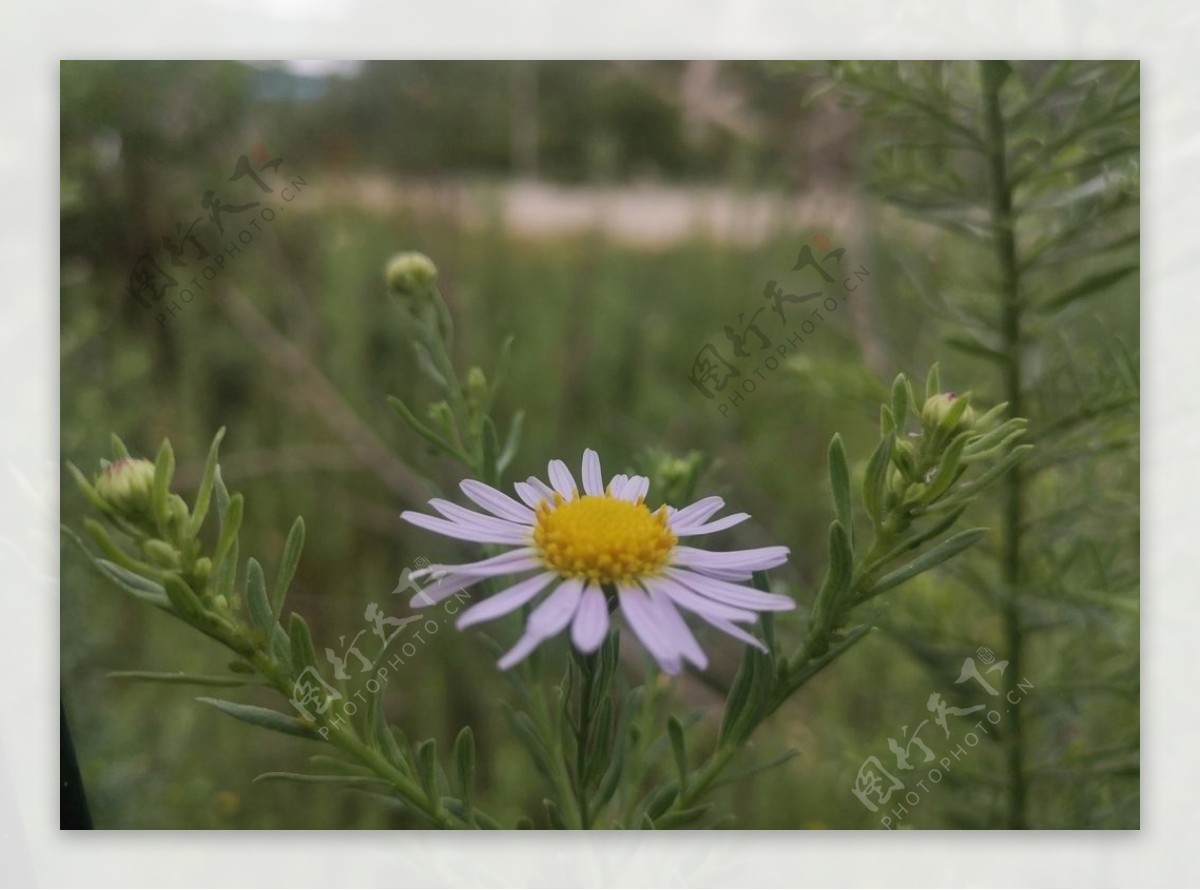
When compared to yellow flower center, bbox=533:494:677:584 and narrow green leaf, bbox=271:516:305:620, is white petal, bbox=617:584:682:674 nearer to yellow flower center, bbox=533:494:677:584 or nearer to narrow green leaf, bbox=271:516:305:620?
yellow flower center, bbox=533:494:677:584

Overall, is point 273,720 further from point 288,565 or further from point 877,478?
point 877,478

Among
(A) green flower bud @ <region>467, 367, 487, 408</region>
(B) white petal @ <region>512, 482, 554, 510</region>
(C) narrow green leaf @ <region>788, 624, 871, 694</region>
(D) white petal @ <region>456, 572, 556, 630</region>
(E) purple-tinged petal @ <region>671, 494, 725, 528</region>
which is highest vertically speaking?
(A) green flower bud @ <region>467, 367, 487, 408</region>

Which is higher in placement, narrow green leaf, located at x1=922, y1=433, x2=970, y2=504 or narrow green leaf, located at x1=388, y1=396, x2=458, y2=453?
narrow green leaf, located at x1=388, y1=396, x2=458, y2=453

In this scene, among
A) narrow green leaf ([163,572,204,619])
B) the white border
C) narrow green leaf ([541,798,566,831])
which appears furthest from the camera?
the white border

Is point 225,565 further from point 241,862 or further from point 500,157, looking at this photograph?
point 500,157

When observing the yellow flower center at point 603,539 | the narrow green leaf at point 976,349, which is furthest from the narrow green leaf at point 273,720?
the narrow green leaf at point 976,349

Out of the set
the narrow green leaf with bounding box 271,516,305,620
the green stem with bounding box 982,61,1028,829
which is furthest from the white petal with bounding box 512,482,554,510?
the green stem with bounding box 982,61,1028,829
